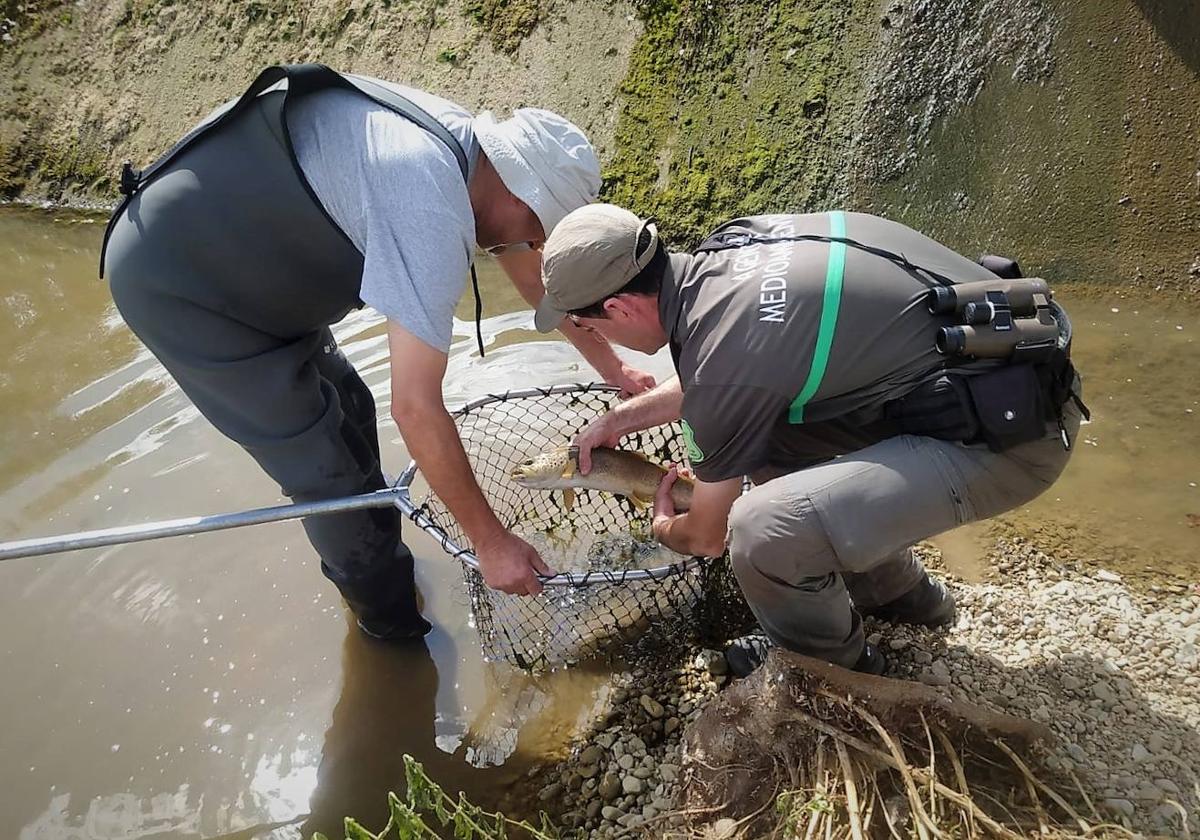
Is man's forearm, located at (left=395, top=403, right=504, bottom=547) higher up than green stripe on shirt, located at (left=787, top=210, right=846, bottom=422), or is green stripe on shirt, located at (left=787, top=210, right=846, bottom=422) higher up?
green stripe on shirt, located at (left=787, top=210, right=846, bottom=422)

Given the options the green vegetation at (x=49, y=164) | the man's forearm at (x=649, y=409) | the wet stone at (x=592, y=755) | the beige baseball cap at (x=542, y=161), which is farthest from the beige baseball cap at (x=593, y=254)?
the green vegetation at (x=49, y=164)

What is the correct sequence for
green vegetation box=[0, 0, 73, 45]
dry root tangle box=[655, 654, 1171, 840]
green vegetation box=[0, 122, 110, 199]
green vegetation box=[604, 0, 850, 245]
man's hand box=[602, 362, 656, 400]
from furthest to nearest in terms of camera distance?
green vegetation box=[0, 0, 73, 45] → green vegetation box=[0, 122, 110, 199] → green vegetation box=[604, 0, 850, 245] → man's hand box=[602, 362, 656, 400] → dry root tangle box=[655, 654, 1171, 840]

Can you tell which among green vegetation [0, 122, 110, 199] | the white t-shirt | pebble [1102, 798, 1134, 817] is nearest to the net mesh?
the white t-shirt

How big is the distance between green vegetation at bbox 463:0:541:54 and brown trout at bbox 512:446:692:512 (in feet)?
14.8

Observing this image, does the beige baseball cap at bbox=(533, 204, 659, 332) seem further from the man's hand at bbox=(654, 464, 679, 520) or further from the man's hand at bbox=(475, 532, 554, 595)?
the man's hand at bbox=(654, 464, 679, 520)

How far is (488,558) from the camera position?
2.54m

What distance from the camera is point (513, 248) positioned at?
3012mm

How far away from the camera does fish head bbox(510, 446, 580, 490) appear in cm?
333

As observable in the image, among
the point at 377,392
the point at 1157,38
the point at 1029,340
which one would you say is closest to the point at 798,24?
the point at 1157,38

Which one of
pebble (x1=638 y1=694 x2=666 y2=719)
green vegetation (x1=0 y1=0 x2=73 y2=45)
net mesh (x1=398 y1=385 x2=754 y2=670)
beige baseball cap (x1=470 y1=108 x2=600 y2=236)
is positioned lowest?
pebble (x1=638 y1=694 x2=666 y2=719)

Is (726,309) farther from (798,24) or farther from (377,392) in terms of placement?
(798,24)

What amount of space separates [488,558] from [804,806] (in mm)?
1108

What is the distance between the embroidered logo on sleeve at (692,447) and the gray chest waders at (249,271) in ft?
3.17

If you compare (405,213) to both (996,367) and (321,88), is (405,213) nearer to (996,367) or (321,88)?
(321,88)
